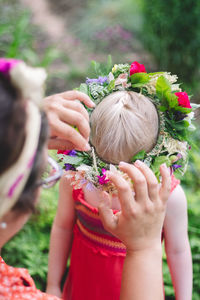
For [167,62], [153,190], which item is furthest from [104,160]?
[167,62]

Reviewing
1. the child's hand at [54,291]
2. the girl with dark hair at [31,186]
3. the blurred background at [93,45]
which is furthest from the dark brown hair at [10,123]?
the child's hand at [54,291]

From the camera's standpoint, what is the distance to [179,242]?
1671 mm

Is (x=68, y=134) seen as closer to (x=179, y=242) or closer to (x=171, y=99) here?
(x=171, y=99)

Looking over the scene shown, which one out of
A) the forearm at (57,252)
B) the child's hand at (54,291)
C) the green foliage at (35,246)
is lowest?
the green foliage at (35,246)

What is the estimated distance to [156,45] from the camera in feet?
18.6

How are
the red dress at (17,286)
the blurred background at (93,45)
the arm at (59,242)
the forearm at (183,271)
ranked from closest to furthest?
the red dress at (17,286) < the forearm at (183,271) < the arm at (59,242) < the blurred background at (93,45)

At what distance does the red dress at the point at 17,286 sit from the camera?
1.04 m

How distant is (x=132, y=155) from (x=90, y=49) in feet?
21.4

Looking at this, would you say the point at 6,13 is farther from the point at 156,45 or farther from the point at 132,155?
the point at 132,155

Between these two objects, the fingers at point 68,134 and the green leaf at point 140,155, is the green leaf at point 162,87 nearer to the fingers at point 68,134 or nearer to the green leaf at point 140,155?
the green leaf at point 140,155

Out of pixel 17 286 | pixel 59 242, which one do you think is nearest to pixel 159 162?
pixel 17 286

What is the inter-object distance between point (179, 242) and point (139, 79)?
0.87 meters

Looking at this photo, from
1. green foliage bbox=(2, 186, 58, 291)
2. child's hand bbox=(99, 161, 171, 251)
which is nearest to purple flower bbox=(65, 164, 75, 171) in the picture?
child's hand bbox=(99, 161, 171, 251)

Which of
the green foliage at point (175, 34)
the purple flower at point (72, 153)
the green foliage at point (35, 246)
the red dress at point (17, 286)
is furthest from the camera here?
the green foliage at point (175, 34)
